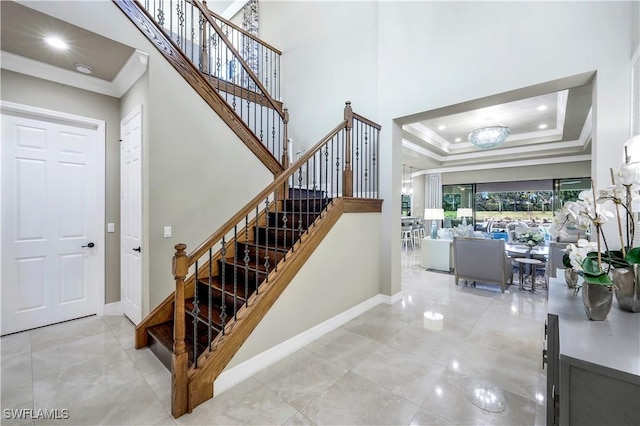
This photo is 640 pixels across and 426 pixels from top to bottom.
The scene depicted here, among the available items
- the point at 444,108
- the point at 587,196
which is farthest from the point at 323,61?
the point at 587,196

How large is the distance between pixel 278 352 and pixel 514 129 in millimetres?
7168

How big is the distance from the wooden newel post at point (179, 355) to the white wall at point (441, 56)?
2.78 meters

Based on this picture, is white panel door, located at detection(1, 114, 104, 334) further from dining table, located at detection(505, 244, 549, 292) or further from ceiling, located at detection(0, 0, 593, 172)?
dining table, located at detection(505, 244, 549, 292)

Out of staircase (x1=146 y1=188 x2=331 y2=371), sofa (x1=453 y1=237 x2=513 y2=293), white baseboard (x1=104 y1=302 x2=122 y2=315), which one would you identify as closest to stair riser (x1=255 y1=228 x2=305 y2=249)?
staircase (x1=146 y1=188 x2=331 y2=371)

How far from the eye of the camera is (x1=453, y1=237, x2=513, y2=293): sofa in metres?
4.45

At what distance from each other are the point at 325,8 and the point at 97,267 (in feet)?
17.2

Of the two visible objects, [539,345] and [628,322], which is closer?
[628,322]

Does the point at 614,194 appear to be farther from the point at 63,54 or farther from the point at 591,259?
the point at 63,54

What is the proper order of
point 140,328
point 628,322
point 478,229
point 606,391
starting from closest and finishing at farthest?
point 606,391, point 628,322, point 140,328, point 478,229

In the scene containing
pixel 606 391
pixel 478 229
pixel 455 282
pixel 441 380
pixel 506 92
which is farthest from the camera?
pixel 478 229

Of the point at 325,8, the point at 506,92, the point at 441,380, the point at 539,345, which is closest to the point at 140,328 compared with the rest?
the point at 441,380

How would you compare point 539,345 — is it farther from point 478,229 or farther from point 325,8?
point 478,229

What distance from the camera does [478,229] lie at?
9461 millimetres

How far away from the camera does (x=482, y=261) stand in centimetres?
460
